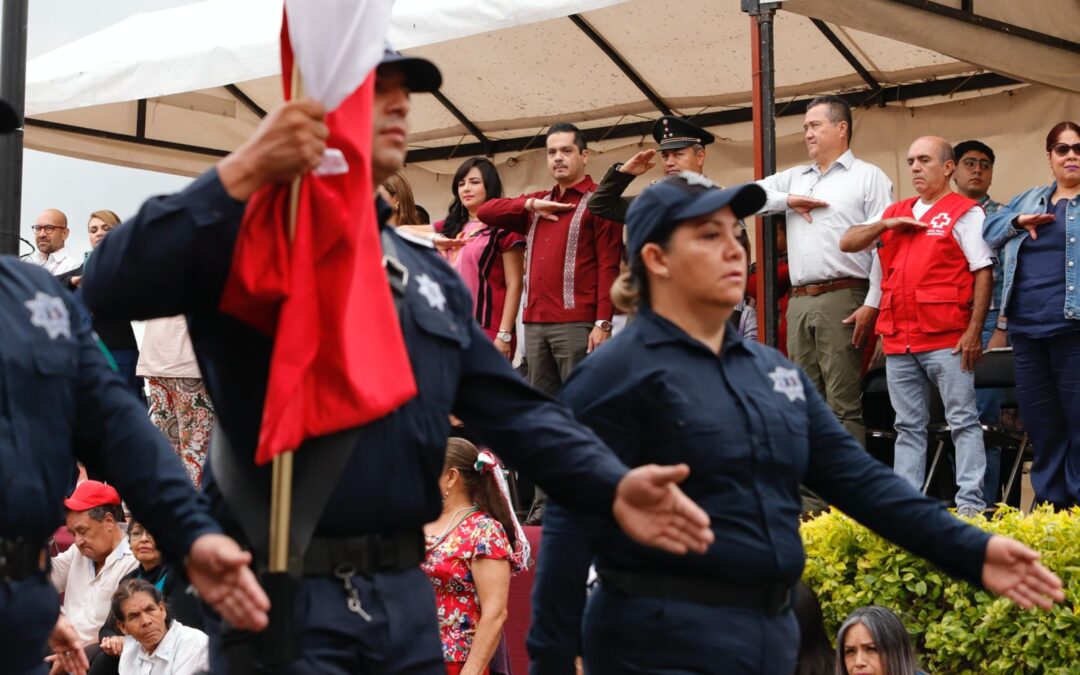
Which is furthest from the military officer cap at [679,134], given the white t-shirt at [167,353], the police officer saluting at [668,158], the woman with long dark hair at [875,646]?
the woman with long dark hair at [875,646]

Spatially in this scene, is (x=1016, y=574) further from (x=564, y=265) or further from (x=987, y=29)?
(x=987, y=29)

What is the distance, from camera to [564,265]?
30.8 feet

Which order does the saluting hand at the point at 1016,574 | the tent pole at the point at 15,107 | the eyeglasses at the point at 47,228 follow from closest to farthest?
the saluting hand at the point at 1016,574 → the tent pole at the point at 15,107 → the eyeglasses at the point at 47,228

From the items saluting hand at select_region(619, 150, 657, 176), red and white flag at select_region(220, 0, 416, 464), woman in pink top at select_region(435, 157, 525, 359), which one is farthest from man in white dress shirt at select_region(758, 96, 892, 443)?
red and white flag at select_region(220, 0, 416, 464)

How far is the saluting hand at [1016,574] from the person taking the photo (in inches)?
157

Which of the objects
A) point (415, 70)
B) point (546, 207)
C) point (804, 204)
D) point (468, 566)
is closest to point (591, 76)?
point (546, 207)

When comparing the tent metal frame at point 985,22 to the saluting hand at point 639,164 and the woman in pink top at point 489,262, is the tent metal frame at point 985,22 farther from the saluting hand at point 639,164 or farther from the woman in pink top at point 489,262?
the woman in pink top at point 489,262

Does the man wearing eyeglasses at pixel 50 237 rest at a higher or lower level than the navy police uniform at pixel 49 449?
higher

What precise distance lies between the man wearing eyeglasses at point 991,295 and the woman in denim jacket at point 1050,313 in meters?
0.27

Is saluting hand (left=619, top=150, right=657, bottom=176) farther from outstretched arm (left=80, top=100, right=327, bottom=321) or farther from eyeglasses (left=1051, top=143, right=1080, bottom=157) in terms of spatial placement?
outstretched arm (left=80, top=100, right=327, bottom=321)

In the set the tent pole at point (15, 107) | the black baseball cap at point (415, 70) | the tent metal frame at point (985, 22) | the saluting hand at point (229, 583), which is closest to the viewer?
the saluting hand at point (229, 583)

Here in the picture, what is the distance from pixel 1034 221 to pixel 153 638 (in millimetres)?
5041

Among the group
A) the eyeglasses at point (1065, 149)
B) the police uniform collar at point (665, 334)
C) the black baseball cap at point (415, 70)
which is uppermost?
the eyeglasses at point (1065, 149)

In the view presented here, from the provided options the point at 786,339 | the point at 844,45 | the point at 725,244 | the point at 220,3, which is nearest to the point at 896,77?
the point at 844,45
